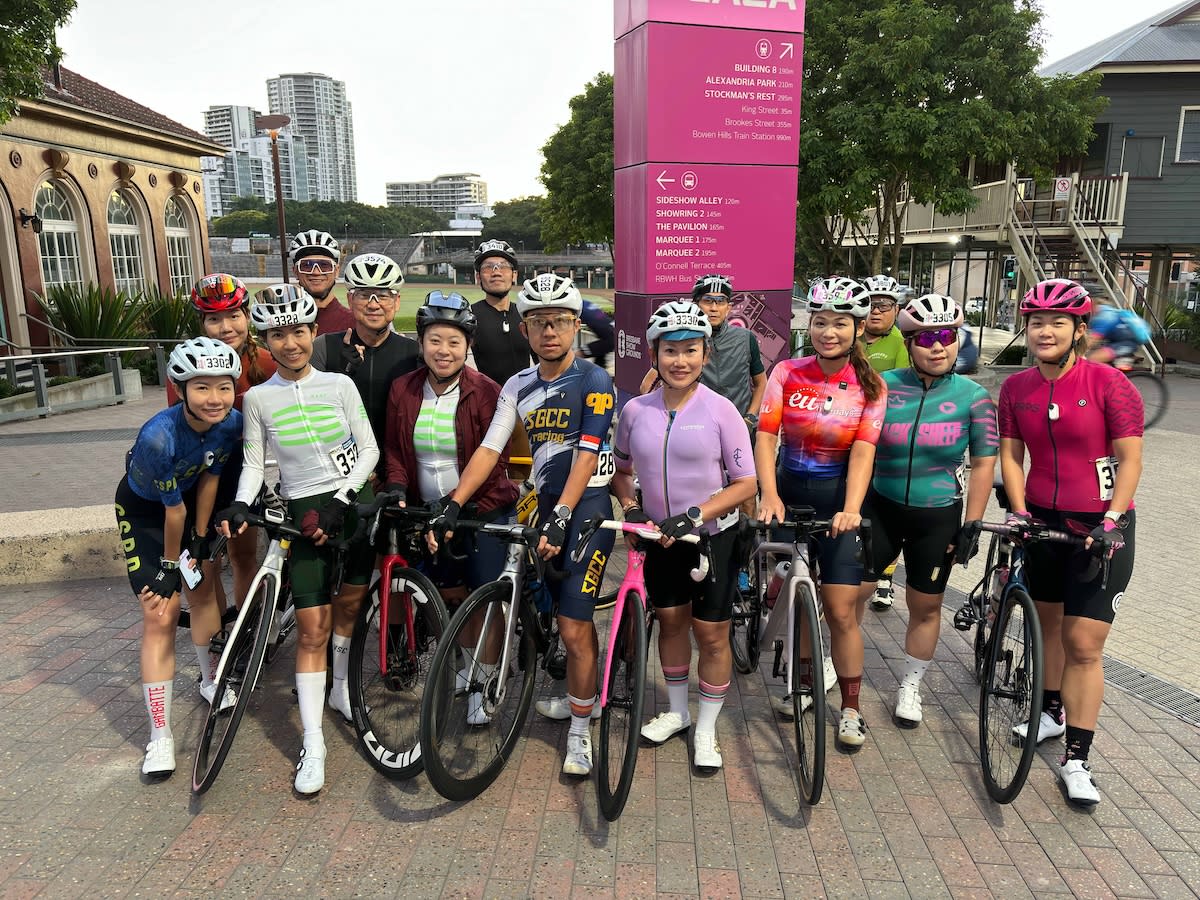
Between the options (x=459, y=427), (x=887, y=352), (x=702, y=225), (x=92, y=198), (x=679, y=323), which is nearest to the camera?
(x=679, y=323)

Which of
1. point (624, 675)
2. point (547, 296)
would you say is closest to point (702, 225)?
point (547, 296)

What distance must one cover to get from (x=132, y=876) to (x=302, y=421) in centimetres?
193

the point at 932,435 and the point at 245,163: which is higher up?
the point at 245,163

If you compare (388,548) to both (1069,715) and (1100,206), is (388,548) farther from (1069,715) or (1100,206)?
(1100,206)

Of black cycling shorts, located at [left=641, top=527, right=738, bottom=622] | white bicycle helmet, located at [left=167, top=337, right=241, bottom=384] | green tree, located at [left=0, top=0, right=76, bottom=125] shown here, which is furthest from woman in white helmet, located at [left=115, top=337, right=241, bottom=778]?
green tree, located at [left=0, top=0, right=76, bottom=125]

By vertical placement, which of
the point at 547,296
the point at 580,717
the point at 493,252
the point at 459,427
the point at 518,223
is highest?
the point at 518,223

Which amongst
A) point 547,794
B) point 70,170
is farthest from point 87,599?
point 70,170

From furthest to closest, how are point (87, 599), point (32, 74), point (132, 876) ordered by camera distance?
point (32, 74) < point (87, 599) < point (132, 876)

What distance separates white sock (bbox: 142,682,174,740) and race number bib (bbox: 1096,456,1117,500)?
4.40 m

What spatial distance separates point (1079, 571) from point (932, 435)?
869 millimetres

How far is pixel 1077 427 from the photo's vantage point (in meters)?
3.65

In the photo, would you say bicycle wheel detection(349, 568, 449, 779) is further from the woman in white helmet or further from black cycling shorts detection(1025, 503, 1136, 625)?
black cycling shorts detection(1025, 503, 1136, 625)

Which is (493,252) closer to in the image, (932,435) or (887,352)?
(887,352)

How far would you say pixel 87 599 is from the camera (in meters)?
5.92
